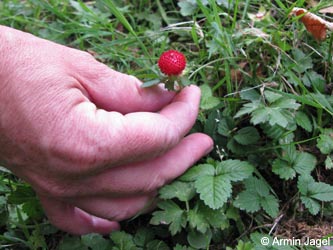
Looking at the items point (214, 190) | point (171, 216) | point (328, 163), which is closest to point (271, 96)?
point (328, 163)

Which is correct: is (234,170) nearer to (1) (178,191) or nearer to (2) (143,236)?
(1) (178,191)

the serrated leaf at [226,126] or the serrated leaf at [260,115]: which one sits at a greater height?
the serrated leaf at [260,115]

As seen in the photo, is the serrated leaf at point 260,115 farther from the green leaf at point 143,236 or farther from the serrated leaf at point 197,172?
the green leaf at point 143,236

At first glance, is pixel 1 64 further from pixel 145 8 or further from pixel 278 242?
pixel 145 8

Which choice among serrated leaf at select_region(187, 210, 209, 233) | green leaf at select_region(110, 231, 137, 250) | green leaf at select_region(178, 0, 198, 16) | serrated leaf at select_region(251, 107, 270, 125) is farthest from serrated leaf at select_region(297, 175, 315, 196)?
green leaf at select_region(178, 0, 198, 16)

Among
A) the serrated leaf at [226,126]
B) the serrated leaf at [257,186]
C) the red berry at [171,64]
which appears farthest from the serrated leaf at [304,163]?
the red berry at [171,64]

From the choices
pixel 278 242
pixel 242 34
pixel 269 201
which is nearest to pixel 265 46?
pixel 242 34
